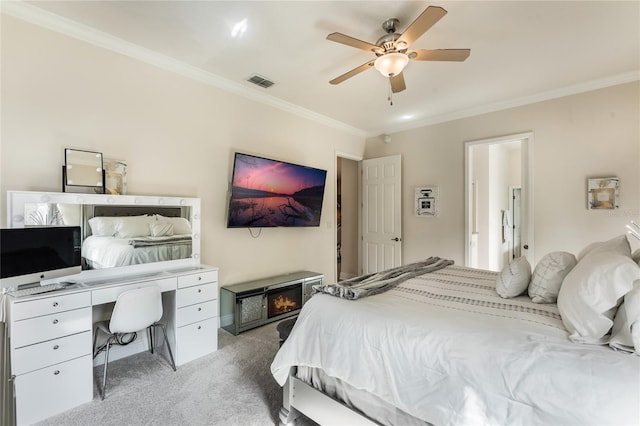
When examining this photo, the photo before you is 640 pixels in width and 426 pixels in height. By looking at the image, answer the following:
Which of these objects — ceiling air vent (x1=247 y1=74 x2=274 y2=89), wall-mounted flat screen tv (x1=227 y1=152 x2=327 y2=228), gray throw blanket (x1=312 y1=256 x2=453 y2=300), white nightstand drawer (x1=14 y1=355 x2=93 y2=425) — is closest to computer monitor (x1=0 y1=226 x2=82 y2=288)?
white nightstand drawer (x1=14 y1=355 x2=93 y2=425)

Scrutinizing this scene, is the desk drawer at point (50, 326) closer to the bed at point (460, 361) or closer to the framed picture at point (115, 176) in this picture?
the framed picture at point (115, 176)

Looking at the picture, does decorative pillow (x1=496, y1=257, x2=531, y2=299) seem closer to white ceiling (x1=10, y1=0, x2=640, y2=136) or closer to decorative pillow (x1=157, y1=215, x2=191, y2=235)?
white ceiling (x1=10, y1=0, x2=640, y2=136)

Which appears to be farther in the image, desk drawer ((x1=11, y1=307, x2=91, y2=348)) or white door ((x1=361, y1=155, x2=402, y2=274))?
white door ((x1=361, y1=155, x2=402, y2=274))

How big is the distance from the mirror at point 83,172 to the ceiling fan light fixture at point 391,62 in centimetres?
246

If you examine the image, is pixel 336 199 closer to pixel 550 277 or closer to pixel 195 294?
pixel 195 294

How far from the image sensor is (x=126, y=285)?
2305 mm

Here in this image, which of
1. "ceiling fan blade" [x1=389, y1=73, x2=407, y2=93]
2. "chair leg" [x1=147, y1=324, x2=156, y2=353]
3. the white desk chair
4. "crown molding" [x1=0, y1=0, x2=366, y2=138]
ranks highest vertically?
"crown molding" [x1=0, y1=0, x2=366, y2=138]

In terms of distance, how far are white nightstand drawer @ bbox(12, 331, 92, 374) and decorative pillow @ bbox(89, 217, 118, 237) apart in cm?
77

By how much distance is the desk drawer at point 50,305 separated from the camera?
1.81 meters

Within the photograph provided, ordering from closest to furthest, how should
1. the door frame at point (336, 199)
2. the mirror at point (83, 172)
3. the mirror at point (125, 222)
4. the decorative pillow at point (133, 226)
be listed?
the mirror at point (125, 222), the mirror at point (83, 172), the decorative pillow at point (133, 226), the door frame at point (336, 199)

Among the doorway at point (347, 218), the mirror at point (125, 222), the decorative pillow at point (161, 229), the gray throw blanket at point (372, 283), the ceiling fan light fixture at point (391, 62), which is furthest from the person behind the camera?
the doorway at point (347, 218)

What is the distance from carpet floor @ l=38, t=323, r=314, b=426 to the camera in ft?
6.23

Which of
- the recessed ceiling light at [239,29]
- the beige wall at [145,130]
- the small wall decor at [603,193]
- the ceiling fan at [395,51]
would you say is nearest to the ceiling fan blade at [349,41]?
the ceiling fan at [395,51]

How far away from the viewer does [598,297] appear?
1250mm
